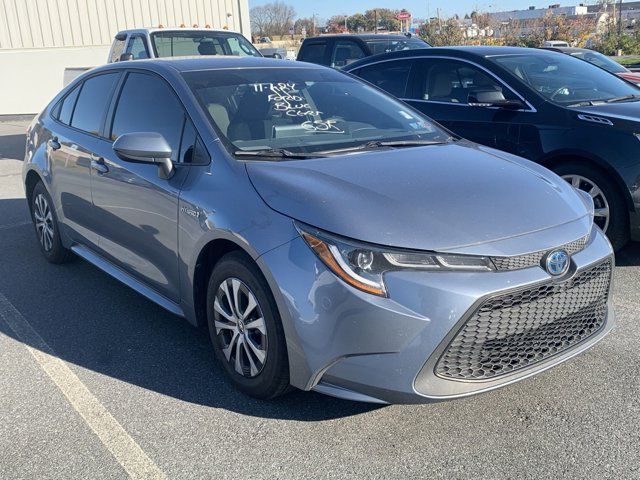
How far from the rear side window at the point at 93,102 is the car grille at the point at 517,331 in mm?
3046

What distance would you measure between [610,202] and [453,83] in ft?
6.85

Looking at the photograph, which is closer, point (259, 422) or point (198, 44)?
point (259, 422)

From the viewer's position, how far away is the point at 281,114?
156 inches

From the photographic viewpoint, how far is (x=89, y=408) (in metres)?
3.32

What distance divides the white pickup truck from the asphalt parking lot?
7971 mm

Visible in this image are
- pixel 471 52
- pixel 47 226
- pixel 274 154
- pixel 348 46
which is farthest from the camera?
pixel 348 46

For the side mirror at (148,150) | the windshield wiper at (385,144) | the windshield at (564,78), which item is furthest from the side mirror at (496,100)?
the side mirror at (148,150)

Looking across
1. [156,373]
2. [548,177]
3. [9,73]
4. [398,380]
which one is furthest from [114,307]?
[9,73]

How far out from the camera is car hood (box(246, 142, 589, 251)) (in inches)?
112

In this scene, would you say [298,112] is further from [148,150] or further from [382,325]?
[382,325]

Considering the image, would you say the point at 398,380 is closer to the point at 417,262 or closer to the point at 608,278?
the point at 417,262

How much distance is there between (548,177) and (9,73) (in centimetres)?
1731

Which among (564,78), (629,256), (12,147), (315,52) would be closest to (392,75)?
(564,78)

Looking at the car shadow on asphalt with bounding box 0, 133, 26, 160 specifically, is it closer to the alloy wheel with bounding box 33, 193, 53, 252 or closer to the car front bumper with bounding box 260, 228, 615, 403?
the alloy wheel with bounding box 33, 193, 53, 252
